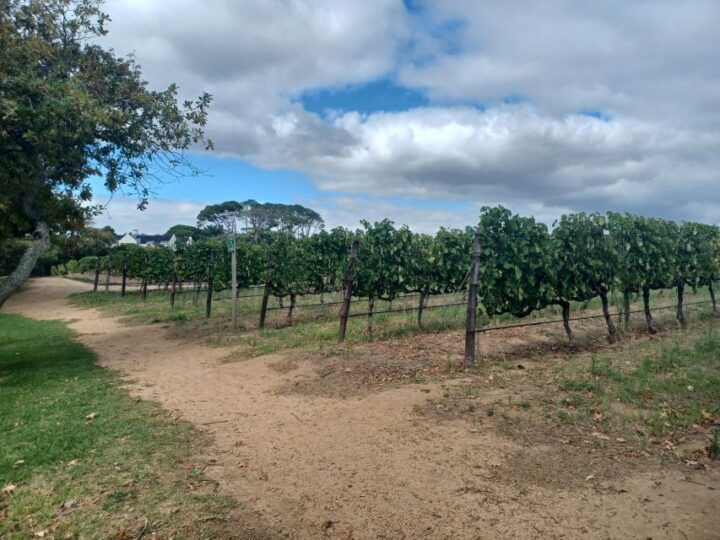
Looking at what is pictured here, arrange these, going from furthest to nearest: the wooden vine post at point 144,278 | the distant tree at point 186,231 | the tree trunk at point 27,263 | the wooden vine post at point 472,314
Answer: the distant tree at point 186,231
the wooden vine post at point 144,278
the tree trunk at point 27,263
the wooden vine post at point 472,314

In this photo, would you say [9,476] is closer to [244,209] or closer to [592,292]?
[592,292]

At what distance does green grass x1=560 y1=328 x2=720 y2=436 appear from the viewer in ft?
16.3

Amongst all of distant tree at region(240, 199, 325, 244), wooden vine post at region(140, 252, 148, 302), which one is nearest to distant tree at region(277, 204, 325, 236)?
distant tree at region(240, 199, 325, 244)

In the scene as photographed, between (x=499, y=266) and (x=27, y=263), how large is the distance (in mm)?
8140

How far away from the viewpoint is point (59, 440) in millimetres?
4984

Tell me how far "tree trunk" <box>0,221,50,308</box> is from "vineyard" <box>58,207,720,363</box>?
5005 mm

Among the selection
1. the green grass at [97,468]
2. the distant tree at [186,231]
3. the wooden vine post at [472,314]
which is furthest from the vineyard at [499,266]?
the distant tree at [186,231]

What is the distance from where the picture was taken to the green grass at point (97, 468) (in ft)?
11.2

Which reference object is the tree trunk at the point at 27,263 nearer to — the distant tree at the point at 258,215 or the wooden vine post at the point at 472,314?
the wooden vine post at the point at 472,314

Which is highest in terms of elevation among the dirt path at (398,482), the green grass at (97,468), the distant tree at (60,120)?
the distant tree at (60,120)

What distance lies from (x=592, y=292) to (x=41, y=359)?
37.2 feet

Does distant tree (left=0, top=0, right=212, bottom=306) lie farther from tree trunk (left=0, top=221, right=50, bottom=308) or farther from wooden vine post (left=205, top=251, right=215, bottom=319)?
wooden vine post (left=205, top=251, right=215, bottom=319)

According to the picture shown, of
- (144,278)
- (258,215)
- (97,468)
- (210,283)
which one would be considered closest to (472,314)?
(97,468)

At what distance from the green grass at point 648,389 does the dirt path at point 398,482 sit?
113cm
